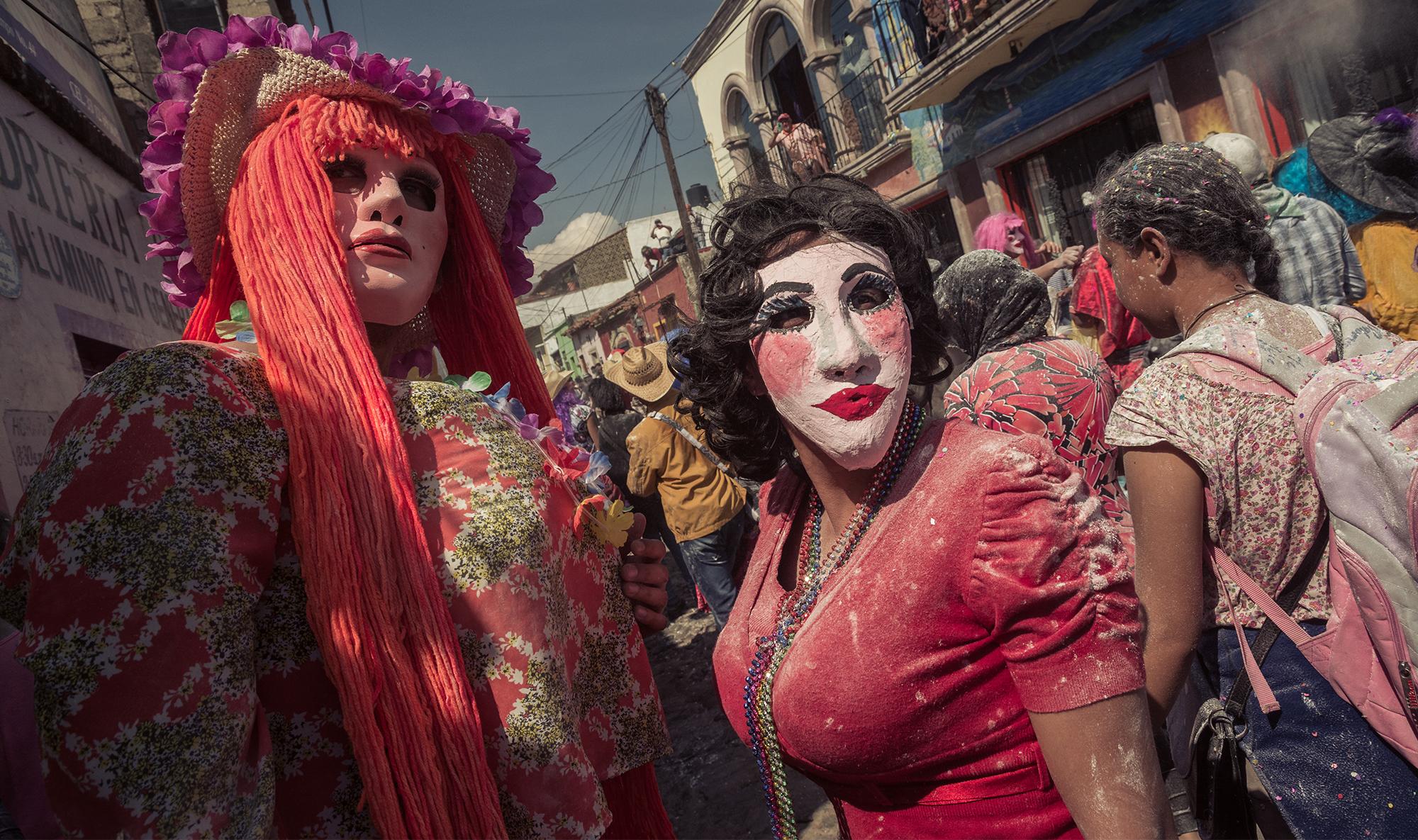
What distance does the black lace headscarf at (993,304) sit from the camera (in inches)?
107

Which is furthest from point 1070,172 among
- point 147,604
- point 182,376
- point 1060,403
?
point 147,604

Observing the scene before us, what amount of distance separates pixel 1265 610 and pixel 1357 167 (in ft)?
14.7

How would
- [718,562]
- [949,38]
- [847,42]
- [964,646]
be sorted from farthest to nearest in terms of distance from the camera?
[847,42], [949,38], [718,562], [964,646]

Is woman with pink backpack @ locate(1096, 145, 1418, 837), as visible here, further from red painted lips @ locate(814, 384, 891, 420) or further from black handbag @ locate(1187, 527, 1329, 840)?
red painted lips @ locate(814, 384, 891, 420)

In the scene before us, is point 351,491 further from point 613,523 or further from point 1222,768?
point 1222,768

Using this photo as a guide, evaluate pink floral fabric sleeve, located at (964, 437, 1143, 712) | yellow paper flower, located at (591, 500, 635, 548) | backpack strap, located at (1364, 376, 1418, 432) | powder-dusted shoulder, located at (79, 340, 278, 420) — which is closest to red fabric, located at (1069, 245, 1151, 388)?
backpack strap, located at (1364, 376, 1418, 432)

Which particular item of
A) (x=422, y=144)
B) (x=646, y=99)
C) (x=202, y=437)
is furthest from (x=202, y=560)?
(x=646, y=99)

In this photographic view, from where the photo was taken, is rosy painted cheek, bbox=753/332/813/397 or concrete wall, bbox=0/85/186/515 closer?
rosy painted cheek, bbox=753/332/813/397

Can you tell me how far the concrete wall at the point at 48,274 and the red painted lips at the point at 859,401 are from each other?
2.73 m

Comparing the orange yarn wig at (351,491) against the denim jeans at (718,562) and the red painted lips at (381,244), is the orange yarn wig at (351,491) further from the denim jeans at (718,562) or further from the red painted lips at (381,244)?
the denim jeans at (718,562)

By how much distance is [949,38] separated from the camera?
1151 cm

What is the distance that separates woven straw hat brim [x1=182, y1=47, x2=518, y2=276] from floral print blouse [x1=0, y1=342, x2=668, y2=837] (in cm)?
42

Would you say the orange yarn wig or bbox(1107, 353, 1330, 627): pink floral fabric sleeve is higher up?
the orange yarn wig

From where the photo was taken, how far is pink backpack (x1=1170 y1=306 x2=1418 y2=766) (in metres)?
1.36
